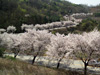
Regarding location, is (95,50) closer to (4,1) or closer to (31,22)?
(31,22)

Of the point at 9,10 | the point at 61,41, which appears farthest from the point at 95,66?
the point at 9,10

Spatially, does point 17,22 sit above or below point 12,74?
below

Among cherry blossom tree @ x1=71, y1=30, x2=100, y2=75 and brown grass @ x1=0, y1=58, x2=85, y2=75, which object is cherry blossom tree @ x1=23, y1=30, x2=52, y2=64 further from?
brown grass @ x1=0, y1=58, x2=85, y2=75

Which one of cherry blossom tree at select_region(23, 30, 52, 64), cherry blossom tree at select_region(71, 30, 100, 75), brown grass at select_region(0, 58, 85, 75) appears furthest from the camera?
cherry blossom tree at select_region(23, 30, 52, 64)

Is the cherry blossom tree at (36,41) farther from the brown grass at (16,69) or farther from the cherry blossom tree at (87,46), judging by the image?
the brown grass at (16,69)

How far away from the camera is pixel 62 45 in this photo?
58.4ft

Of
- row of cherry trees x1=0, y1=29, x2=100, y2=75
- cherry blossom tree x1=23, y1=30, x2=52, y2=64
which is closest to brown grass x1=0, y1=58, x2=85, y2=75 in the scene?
row of cherry trees x1=0, y1=29, x2=100, y2=75

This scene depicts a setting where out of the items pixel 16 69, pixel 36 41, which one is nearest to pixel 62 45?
pixel 36 41

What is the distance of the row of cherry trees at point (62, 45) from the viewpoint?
1266 cm

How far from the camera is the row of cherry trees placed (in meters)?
12.7

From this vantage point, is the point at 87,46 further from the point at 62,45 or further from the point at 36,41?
the point at 36,41

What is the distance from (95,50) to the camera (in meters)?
12.5

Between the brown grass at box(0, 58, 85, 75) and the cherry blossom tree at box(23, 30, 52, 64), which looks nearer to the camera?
the brown grass at box(0, 58, 85, 75)

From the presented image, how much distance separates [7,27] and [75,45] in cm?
5796
